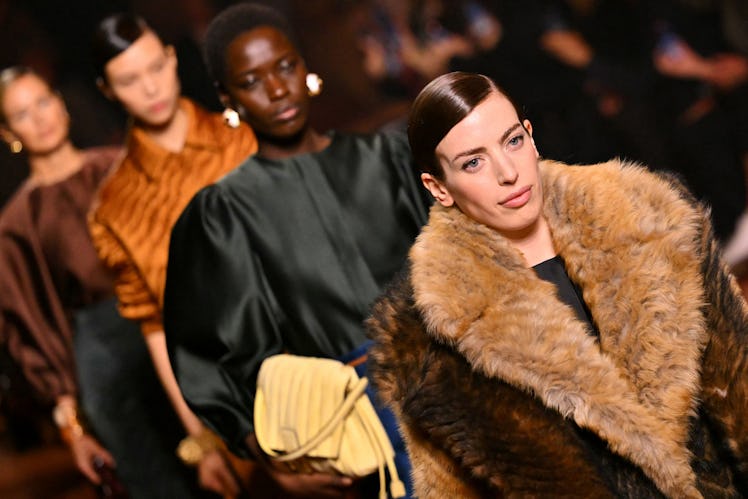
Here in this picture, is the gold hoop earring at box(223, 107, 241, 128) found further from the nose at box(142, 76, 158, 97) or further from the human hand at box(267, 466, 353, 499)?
the human hand at box(267, 466, 353, 499)

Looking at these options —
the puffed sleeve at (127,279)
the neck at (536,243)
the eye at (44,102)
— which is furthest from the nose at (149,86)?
the neck at (536,243)

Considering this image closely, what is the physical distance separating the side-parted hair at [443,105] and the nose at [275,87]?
2.61 feet

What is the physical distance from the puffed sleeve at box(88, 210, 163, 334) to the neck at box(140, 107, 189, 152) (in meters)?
0.32

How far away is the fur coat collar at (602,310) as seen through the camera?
6.77 ft

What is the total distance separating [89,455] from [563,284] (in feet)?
8.13

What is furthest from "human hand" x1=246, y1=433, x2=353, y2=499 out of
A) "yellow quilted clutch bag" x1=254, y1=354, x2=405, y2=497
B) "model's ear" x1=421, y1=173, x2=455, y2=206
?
"model's ear" x1=421, y1=173, x2=455, y2=206

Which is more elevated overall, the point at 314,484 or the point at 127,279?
the point at 127,279

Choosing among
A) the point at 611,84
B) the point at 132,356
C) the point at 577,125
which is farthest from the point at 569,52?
the point at 132,356

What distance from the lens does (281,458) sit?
8.18 feet

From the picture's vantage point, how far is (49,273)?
4348mm

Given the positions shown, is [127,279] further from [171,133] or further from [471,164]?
[471,164]

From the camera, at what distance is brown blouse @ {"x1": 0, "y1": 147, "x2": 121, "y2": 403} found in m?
4.28

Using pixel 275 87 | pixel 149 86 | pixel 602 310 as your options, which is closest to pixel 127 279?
pixel 149 86

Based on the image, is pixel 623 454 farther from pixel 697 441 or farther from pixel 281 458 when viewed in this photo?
pixel 281 458
